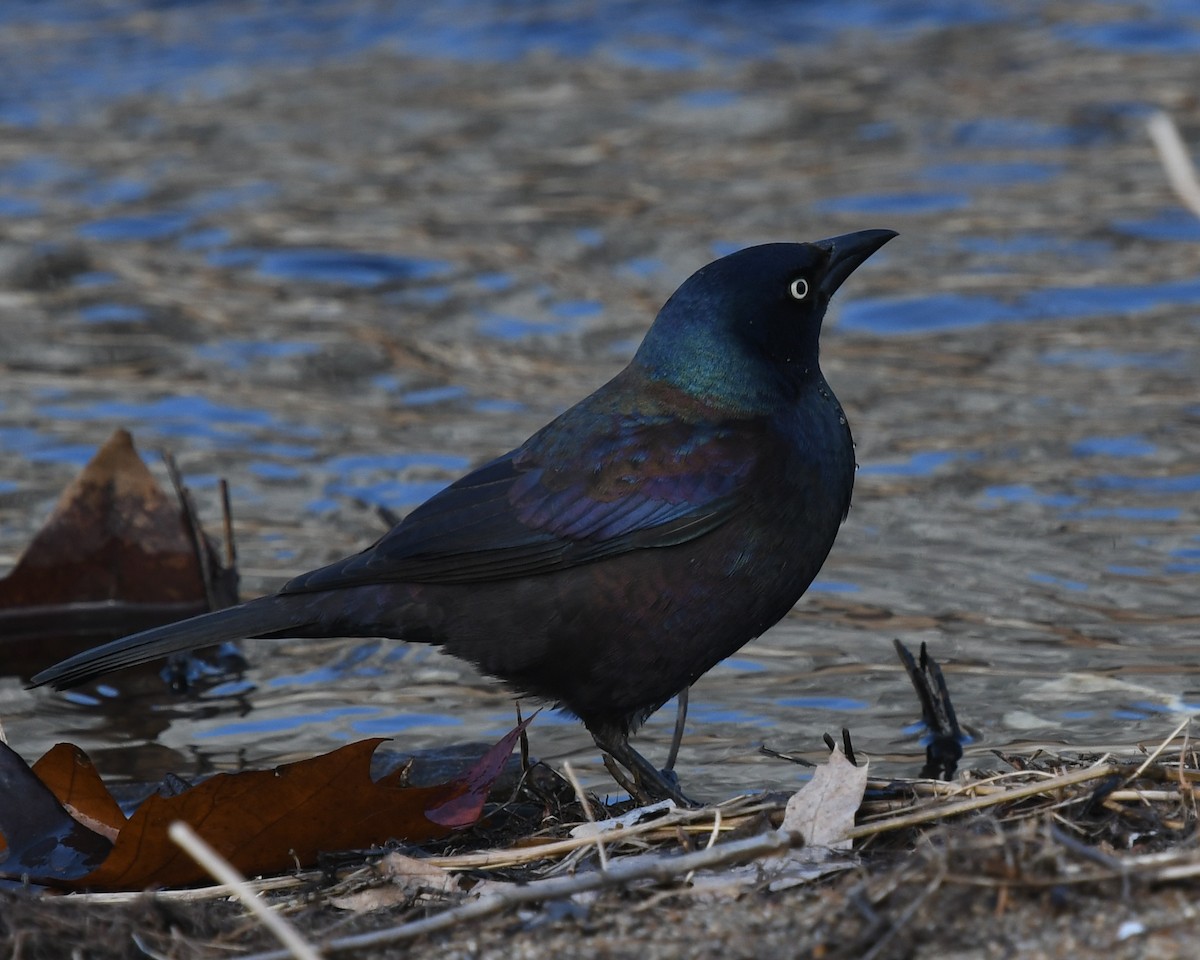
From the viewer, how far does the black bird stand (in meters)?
4.54

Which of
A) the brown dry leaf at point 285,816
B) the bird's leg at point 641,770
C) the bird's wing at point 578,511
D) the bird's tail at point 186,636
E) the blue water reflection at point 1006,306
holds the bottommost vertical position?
the bird's leg at point 641,770

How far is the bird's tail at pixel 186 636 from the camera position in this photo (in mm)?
4672

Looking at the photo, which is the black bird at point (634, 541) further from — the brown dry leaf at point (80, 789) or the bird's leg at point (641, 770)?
the brown dry leaf at point (80, 789)

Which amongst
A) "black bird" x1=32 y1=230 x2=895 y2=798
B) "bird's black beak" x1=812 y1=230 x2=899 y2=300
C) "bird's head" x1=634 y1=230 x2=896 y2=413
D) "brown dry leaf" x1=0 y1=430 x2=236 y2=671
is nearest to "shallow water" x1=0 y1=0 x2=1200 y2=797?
"brown dry leaf" x1=0 y1=430 x2=236 y2=671

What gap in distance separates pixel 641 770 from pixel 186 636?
1.18m

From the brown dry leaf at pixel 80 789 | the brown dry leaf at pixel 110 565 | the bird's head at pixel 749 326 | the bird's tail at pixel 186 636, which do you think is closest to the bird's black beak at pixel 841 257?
the bird's head at pixel 749 326

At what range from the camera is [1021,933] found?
3.12 meters

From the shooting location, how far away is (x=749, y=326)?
16.1 ft

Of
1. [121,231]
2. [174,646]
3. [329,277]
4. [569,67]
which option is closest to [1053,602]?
[174,646]

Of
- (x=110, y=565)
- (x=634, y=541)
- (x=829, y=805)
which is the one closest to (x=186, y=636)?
(x=634, y=541)

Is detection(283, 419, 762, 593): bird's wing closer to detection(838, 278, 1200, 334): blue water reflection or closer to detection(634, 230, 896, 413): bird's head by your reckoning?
detection(634, 230, 896, 413): bird's head

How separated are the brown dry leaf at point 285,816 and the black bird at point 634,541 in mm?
580

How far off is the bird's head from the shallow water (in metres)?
1.07

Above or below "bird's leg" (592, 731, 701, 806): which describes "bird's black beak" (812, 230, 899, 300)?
above
